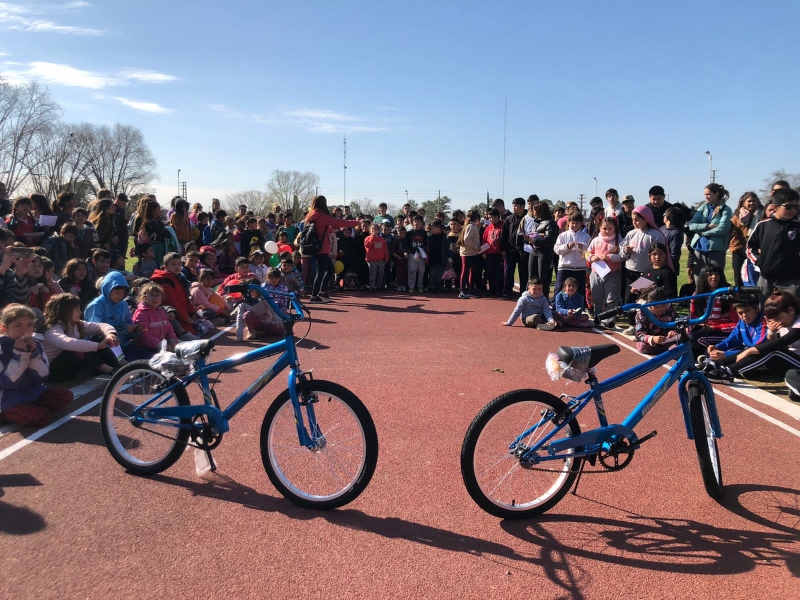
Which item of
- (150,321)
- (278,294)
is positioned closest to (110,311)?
(150,321)

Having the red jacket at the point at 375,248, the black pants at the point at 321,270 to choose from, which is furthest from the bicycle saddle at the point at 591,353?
the red jacket at the point at 375,248

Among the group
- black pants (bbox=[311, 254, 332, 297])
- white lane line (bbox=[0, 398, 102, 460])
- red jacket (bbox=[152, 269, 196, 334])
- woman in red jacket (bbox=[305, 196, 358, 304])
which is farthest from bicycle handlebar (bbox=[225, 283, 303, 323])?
black pants (bbox=[311, 254, 332, 297])

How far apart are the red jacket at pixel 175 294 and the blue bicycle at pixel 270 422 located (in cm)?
459

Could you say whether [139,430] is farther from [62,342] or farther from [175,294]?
[175,294]

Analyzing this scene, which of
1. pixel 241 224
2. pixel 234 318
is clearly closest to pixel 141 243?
pixel 234 318

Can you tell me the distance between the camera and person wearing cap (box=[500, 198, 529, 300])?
1371 cm

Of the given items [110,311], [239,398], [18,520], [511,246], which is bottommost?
[18,520]

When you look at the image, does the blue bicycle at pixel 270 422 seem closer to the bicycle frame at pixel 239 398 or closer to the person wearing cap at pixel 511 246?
the bicycle frame at pixel 239 398

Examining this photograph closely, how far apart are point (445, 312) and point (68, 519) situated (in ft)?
29.4

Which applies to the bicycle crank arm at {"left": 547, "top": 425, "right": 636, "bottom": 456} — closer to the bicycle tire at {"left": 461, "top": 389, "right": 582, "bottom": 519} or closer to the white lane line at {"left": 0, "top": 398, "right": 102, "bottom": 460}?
the bicycle tire at {"left": 461, "top": 389, "right": 582, "bottom": 519}

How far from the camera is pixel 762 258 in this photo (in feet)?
25.5

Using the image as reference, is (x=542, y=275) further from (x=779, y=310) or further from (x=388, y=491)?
(x=388, y=491)

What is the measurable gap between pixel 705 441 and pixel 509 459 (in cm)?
128

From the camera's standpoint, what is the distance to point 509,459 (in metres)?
3.73
